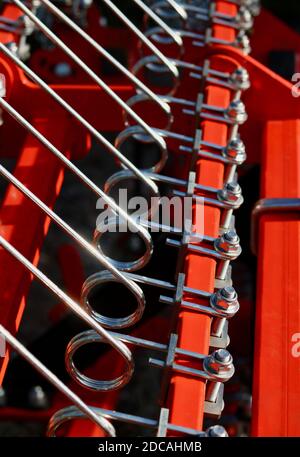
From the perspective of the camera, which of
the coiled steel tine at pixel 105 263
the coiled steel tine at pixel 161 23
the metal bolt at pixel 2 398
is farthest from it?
the metal bolt at pixel 2 398

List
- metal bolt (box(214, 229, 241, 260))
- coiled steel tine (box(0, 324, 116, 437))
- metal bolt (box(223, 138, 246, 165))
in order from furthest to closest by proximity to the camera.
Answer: metal bolt (box(223, 138, 246, 165)) < metal bolt (box(214, 229, 241, 260)) < coiled steel tine (box(0, 324, 116, 437))

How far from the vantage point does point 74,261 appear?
2070 millimetres

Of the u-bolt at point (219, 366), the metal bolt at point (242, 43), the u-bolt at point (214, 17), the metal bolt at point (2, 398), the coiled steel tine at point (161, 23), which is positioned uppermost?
the u-bolt at point (214, 17)

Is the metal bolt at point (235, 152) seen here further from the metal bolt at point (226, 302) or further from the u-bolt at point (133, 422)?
the u-bolt at point (133, 422)

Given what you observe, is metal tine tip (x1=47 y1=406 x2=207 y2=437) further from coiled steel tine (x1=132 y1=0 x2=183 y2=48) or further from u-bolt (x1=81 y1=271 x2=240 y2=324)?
coiled steel tine (x1=132 y1=0 x2=183 y2=48)

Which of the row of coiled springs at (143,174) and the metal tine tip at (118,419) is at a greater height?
the row of coiled springs at (143,174)

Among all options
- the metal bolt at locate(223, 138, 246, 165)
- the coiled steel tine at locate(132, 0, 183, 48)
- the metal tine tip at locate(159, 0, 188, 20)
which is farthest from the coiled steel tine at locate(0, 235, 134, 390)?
the metal tine tip at locate(159, 0, 188, 20)

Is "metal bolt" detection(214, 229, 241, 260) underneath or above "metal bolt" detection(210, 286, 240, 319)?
above

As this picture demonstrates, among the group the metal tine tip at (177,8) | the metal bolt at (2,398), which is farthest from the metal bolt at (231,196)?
the metal bolt at (2,398)

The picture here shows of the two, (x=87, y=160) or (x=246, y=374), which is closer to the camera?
(x=246, y=374)

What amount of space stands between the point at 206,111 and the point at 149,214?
0.29 m

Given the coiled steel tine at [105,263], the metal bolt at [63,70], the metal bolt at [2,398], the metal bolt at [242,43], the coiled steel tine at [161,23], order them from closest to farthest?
the coiled steel tine at [105,263], the coiled steel tine at [161,23], the metal bolt at [242,43], the metal bolt at [2,398], the metal bolt at [63,70]
